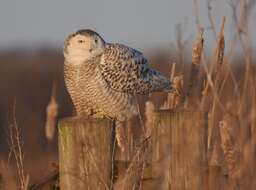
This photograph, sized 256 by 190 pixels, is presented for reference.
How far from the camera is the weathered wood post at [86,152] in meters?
3.32

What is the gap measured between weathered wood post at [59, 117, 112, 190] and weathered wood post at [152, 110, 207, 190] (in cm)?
19

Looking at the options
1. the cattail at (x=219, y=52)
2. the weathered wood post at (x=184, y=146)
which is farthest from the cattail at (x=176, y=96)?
the weathered wood post at (x=184, y=146)

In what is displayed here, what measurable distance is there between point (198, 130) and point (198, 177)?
18 cm

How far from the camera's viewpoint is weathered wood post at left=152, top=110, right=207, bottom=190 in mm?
3379

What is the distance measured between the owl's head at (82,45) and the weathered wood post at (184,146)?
2.03 metres

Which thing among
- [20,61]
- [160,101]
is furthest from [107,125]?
[20,61]

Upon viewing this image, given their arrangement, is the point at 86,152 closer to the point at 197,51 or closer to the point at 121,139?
the point at 197,51

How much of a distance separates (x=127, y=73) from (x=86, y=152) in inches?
97.3

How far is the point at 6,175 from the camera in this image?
3406 mm

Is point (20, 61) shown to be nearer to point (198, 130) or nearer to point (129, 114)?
point (129, 114)

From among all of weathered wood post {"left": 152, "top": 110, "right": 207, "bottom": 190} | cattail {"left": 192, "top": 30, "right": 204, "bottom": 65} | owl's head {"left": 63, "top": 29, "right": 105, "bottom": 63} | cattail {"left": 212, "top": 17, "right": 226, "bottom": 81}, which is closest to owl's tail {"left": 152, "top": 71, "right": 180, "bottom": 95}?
owl's head {"left": 63, "top": 29, "right": 105, "bottom": 63}

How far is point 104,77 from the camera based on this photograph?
564 cm

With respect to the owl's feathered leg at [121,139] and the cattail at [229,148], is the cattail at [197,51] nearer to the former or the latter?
the owl's feathered leg at [121,139]

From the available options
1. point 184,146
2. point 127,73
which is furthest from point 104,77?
point 184,146
